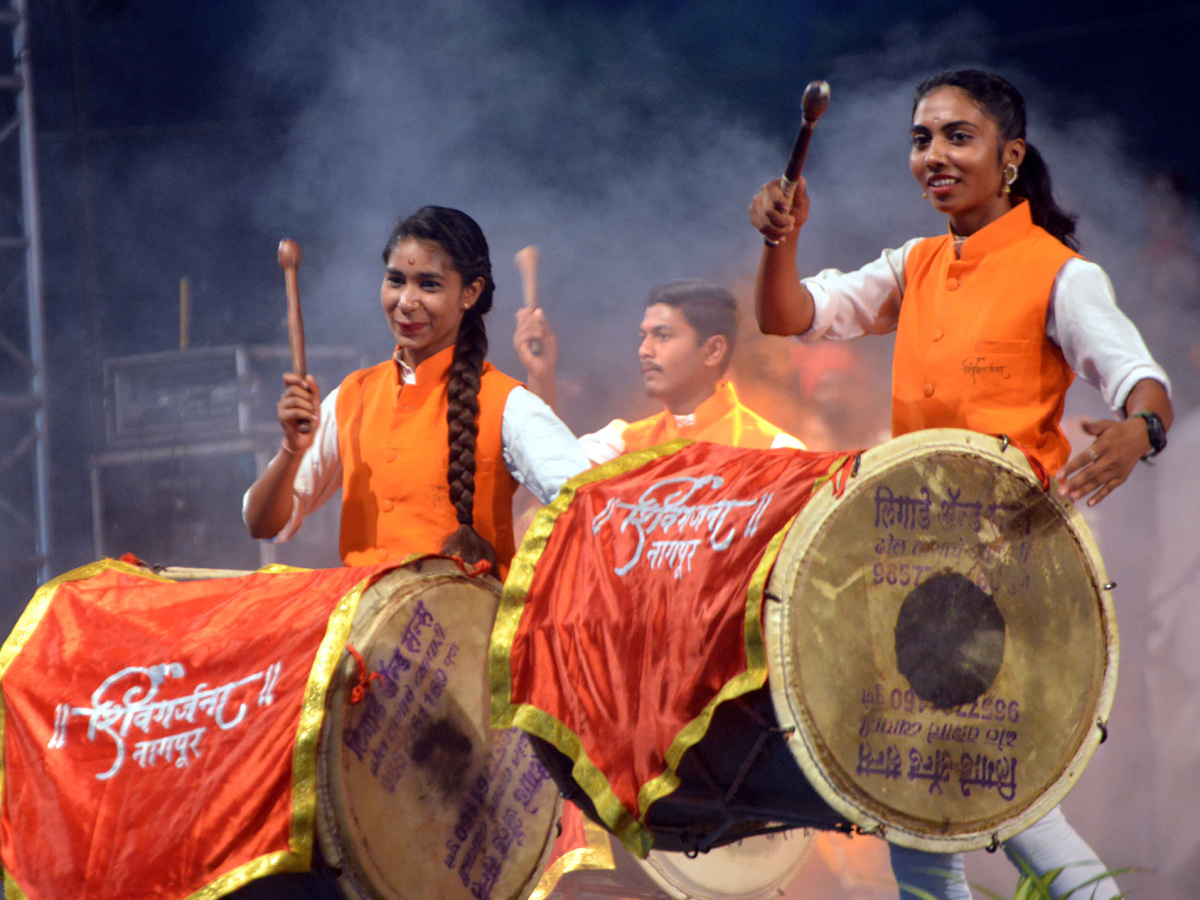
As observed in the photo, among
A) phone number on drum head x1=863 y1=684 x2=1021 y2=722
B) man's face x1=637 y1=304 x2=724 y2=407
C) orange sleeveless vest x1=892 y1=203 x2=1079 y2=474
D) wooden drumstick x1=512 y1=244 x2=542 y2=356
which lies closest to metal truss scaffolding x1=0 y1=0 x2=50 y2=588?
wooden drumstick x1=512 y1=244 x2=542 y2=356

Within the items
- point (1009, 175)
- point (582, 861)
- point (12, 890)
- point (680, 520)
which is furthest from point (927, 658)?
point (582, 861)

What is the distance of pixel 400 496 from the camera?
8.68 feet

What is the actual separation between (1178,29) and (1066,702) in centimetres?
332

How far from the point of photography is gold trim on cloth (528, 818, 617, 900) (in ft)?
12.8

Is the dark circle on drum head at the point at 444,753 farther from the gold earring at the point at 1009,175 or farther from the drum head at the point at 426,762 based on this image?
the gold earring at the point at 1009,175

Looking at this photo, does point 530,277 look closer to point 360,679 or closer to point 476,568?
point 476,568

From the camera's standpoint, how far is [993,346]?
211cm

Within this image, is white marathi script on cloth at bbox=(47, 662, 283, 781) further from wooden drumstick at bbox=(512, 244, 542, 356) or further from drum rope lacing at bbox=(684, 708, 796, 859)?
wooden drumstick at bbox=(512, 244, 542, 356)

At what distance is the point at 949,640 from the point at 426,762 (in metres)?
1.00

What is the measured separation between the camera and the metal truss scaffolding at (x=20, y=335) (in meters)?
5.25

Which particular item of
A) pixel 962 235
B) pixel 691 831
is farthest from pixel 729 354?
pixel 691 831

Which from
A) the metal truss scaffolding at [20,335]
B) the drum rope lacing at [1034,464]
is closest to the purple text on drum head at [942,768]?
the drum rope lacing at [1034,464]

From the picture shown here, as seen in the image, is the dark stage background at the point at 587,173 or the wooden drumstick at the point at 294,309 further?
the dark stage background at the point at 587,173

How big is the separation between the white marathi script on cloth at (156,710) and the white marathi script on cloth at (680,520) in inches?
27.2
